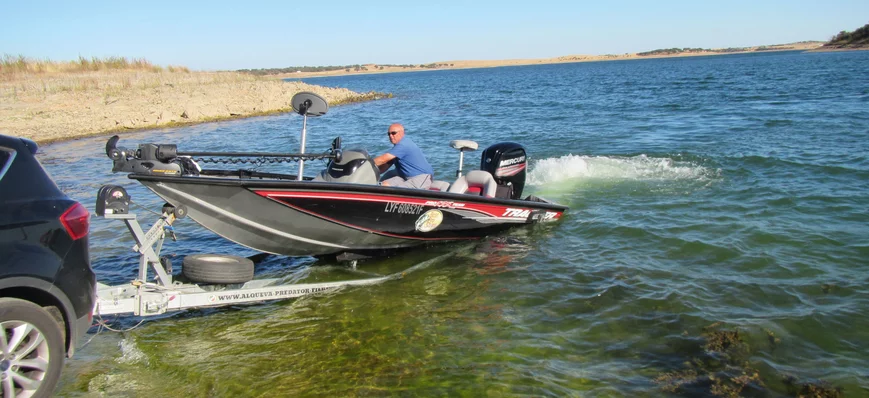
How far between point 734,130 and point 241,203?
1599 centimetres

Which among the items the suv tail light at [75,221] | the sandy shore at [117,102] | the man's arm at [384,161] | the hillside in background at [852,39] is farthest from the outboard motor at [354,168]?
the hillside in background at [852,39]

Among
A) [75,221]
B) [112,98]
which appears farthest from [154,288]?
[112,98]

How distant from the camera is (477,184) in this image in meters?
8.50

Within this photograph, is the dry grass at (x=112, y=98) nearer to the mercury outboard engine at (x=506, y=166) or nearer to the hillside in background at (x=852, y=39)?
the mercury outboard engine at (x=506, y=166)

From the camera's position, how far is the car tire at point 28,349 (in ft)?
11.4

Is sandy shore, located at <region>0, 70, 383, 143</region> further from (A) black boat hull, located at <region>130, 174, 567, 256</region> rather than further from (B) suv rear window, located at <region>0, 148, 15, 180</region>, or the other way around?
(B) suv rear window, located at <region>0, 148, 15, 180</region>

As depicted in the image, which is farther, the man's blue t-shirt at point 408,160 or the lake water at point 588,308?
the man's blue t-shirt at point 408,160

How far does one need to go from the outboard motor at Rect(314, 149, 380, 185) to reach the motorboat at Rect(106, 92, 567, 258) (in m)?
0.01

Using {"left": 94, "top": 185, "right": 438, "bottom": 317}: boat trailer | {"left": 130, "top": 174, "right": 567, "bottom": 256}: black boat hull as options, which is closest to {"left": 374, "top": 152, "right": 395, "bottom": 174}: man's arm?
{"left": 130, "top": 174, "right": 567, "bottom": 256}: black boat hull

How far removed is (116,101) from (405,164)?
978 inches

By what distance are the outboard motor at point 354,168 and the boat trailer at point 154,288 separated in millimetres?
1598

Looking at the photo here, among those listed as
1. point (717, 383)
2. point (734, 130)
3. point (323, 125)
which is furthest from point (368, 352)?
point (323, 125)

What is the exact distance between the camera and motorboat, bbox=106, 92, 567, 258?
5609 mm

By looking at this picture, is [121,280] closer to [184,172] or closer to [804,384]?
[184,172]
